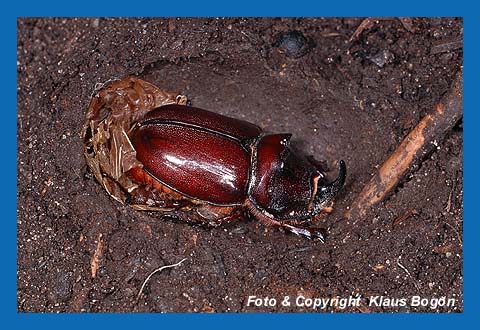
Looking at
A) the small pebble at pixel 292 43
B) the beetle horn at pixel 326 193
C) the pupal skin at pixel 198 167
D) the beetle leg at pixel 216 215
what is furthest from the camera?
the small pebble at pixel 292 43

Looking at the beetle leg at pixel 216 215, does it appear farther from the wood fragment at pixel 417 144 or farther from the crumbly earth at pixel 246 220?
the wood fragment at pixel 417 144

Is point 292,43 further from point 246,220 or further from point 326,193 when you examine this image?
point 246,220

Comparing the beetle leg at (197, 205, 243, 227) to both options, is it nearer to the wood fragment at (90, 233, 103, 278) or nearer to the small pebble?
the wood fragment at (90, 233, 103, 278)

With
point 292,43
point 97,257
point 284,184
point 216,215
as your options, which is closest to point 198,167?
point 216,215

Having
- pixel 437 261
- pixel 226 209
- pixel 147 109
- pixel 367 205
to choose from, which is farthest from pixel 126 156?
pixel 437 261

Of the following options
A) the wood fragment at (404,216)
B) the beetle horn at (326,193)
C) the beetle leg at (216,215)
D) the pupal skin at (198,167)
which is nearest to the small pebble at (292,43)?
the pupal skin at (198,167)

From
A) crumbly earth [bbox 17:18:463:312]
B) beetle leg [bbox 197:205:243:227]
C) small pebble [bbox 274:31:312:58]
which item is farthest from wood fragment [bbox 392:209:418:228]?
small pebble [bbox 274:31:312:58]

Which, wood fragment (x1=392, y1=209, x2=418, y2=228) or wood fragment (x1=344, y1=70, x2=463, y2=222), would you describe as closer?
wood fragment (x1=344, y1=70, x2=463, y2=222)

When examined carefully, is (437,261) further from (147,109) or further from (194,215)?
(147,109)
